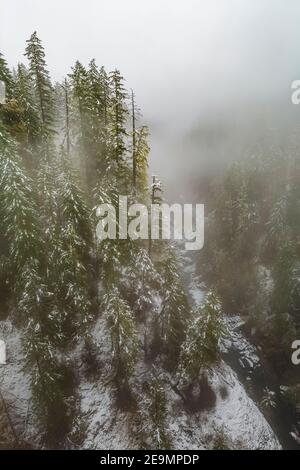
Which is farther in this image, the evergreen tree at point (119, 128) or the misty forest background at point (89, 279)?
the evergreen tree at point (119, 128)

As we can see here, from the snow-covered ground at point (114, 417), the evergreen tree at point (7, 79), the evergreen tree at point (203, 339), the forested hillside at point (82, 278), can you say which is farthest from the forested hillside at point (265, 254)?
the evergreen tree at point (7, 79)

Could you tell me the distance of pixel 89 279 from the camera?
30.9 meters

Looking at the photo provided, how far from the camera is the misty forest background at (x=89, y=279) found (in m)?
25.3

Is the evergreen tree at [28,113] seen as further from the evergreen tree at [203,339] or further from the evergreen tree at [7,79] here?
the evergreen tree at [203,339]

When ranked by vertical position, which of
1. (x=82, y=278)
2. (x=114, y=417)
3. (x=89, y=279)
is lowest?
(x=114, y=417)

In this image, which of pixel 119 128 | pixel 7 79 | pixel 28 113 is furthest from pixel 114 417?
pixel 7 79

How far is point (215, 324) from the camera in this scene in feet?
90.7

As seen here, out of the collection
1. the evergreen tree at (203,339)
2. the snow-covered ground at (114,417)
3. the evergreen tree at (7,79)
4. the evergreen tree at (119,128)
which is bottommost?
the snow-covered ground at (114,417)

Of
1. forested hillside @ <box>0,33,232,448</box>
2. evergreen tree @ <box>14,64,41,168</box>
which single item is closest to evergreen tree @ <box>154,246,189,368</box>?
forested hillside @ <box>0,33,232,448</box>

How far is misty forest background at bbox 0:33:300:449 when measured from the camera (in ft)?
82.9

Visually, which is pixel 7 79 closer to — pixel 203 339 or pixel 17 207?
pixel 17 207

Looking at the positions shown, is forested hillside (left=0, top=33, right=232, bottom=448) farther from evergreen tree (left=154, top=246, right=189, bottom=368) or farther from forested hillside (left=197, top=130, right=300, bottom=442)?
forested hillside (left=197, top=130, right=300, bottom=442)

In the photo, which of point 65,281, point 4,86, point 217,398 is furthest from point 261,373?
point 4,86
